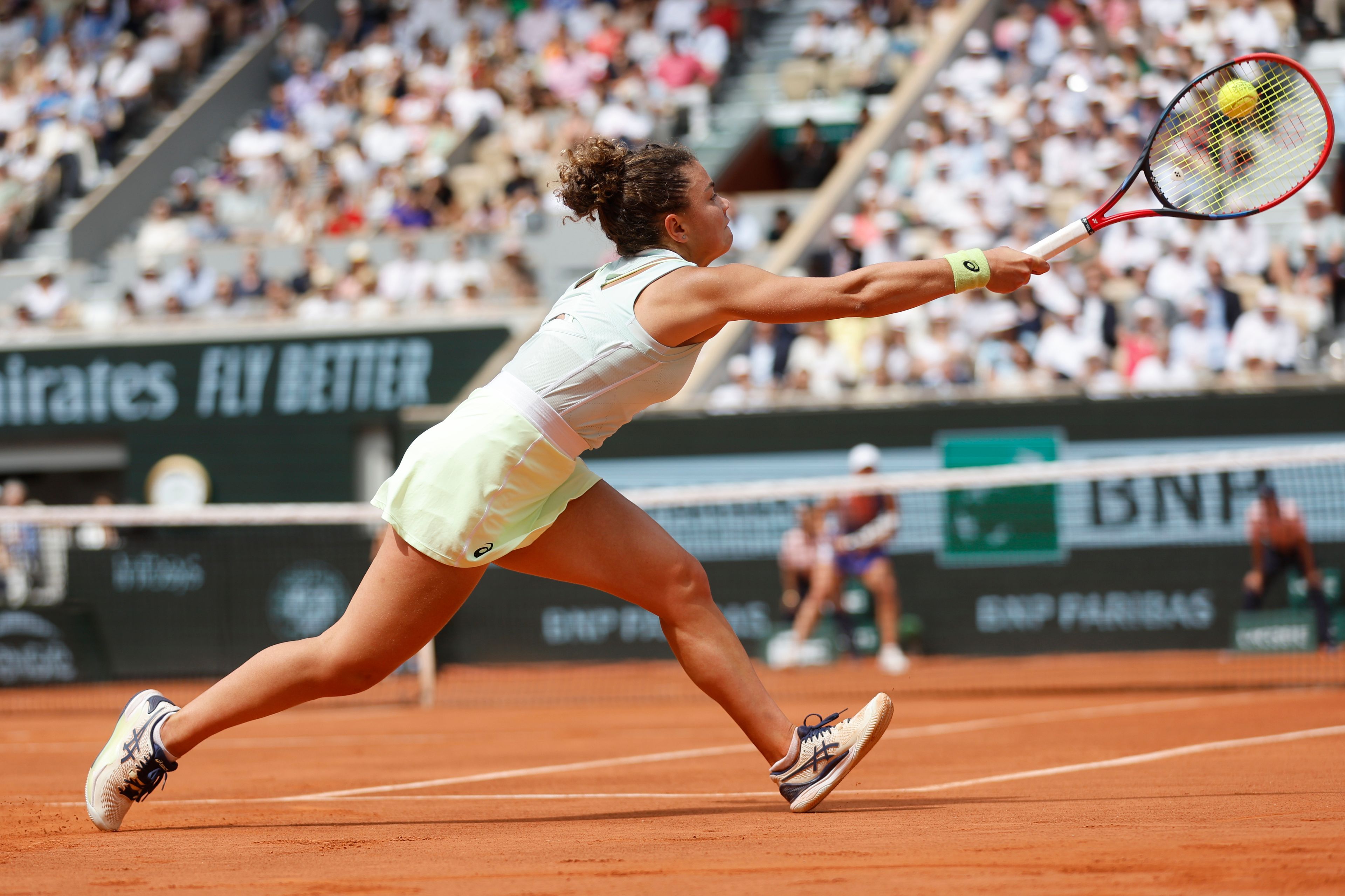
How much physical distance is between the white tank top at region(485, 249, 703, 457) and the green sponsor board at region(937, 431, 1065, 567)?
7.79 meters

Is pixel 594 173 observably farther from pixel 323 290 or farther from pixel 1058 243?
pixel 323 290

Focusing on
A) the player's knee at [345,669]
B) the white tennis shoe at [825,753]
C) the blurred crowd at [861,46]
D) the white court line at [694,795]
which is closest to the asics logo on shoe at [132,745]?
the player's knee at [345,669]

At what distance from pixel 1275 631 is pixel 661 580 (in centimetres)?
818

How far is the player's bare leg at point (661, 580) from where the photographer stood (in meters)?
4.11

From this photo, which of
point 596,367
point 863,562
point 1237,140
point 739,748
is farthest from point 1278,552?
point 596,367

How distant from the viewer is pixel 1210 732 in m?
6.61

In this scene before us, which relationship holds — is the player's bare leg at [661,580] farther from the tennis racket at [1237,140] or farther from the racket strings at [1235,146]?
the racket strings at [1235,146]

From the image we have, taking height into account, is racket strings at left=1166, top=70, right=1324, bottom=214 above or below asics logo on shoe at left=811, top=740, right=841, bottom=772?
above

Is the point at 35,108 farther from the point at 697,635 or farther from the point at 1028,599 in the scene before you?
the point at 697,635

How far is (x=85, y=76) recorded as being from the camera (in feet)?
67.3

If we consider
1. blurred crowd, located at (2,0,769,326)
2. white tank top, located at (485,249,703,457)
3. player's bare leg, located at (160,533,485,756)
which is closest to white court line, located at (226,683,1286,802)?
player's bare leg, located at (160,533,485,756)

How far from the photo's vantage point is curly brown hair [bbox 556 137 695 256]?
4070 mm

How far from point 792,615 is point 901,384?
2.08 metres

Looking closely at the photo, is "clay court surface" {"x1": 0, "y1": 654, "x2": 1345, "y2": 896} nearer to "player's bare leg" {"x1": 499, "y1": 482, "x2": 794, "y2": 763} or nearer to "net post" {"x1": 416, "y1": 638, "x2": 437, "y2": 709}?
"player's bare leg" {"x1": 499, "y1": 482, "x2": 794, "y2": 763}
